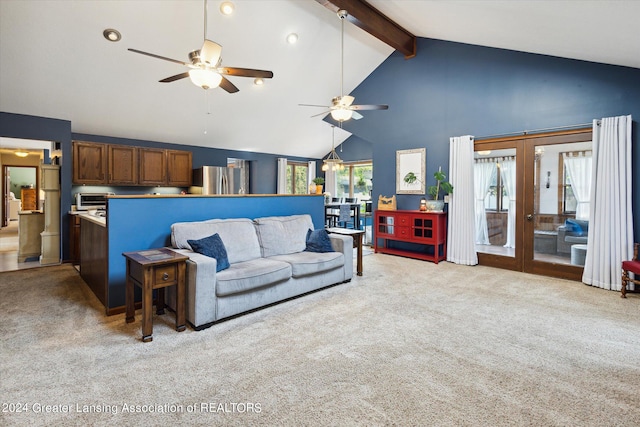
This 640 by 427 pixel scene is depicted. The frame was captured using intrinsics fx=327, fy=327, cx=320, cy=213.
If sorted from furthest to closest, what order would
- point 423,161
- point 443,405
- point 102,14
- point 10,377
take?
point 423,161, point 102,14, point 10,377, point 443,405

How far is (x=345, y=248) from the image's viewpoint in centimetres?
436

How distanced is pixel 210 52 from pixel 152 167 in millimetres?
4649

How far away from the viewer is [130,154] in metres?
6.51

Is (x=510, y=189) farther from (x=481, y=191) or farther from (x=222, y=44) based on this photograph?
(x=222, y=44)

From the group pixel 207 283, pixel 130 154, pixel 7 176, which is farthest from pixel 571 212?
pixel 7 176

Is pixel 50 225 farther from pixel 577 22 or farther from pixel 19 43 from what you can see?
pixel 577 22

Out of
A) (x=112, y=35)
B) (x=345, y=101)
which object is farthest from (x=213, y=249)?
(x=112, y=35)

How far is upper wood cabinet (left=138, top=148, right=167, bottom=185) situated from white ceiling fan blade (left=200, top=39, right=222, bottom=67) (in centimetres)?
445

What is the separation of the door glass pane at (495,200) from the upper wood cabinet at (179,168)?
5.93 m

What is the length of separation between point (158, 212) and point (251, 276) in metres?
1.27

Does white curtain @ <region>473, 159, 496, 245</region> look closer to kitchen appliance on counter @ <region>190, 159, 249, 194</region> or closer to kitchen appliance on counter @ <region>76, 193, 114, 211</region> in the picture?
kitchen appliance on counter @ <region>190, 159, 249, 194</region>

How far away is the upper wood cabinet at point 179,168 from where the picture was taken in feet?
23.3

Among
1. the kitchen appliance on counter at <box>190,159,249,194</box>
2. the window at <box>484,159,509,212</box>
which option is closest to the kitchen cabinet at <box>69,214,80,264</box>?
the kitchen appliance on counter at <box>190,159,249,194</box>

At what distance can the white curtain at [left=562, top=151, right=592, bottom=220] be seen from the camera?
14.8 feet
